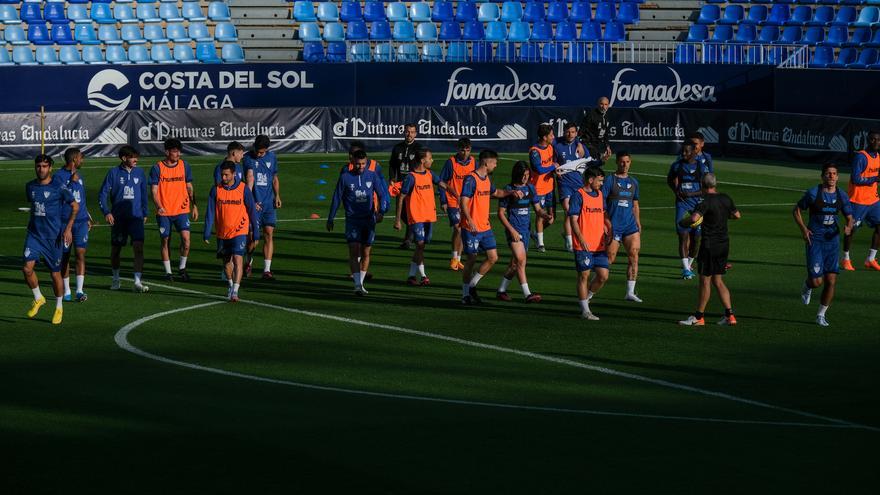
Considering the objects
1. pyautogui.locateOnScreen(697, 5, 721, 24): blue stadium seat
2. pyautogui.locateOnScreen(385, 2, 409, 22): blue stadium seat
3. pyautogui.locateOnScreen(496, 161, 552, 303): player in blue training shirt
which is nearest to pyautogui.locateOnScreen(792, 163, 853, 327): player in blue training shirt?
pyautogui.locateOnScreen(496, 161, 552, 303): player in blue training shirt

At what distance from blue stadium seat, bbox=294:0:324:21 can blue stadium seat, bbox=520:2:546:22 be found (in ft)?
24.1

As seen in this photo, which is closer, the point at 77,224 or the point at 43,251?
the point at 43,251

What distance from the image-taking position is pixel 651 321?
748 inches

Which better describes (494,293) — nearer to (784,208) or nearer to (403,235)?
(403,235)

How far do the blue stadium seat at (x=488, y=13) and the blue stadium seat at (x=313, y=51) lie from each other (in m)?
6.03

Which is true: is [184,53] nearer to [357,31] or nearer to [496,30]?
[357,31]

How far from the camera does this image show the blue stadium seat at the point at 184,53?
47.0 metres

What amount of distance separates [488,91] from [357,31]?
212 inches

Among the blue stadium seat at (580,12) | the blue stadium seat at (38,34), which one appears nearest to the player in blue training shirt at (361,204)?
the blue stadium seat at (38,34)

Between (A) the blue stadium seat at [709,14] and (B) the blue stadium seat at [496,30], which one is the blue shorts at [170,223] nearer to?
(B) the blue stadium seat at [496,30]

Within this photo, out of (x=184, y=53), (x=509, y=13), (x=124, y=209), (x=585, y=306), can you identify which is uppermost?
(x=509, y=13)

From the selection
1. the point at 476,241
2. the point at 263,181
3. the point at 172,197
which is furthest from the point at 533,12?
the point at 476,241

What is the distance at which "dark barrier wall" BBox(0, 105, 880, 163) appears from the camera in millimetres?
41406

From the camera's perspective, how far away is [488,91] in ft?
149
